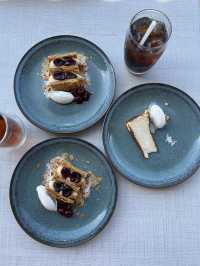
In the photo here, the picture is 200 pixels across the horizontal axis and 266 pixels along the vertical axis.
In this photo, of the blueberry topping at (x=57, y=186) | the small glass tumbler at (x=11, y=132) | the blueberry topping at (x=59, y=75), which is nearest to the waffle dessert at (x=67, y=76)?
the blueberry topping at (x=59, y=75)

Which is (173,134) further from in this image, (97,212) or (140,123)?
(97,212)

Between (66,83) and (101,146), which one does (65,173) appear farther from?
(66,83)

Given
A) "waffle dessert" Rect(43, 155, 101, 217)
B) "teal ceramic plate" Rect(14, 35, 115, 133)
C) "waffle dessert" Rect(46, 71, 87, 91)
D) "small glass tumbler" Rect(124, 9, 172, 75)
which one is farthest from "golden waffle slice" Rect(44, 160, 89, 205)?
"small glass tumbler" Rect(124, 9, 172, 75)

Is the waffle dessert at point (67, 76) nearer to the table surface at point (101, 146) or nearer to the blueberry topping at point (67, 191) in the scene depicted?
the table surface at point (101, 146)

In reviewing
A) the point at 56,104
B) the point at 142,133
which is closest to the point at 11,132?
the point at 56,104

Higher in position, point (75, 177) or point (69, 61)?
point (69, 61)

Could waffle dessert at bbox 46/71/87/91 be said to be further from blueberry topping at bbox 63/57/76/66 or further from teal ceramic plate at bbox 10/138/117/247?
teal ceramic plate at bbox 10/138/117/247

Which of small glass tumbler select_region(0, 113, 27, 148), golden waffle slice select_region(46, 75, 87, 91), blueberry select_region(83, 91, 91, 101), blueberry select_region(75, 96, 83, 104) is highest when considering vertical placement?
golden waffle slice select_region(46, 75, 87, 91)
